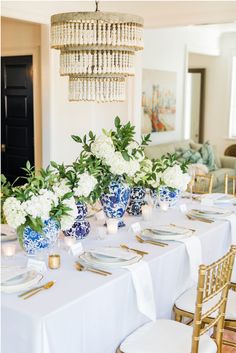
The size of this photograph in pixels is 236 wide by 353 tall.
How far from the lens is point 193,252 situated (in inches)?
111

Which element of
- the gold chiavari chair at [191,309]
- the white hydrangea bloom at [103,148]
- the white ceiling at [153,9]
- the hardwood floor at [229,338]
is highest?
the white ceiling at [153,9]

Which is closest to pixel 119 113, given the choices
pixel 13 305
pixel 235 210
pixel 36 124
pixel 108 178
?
pixel 36 124

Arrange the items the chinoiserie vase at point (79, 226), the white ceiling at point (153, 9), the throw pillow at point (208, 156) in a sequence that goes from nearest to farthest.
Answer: the chinoiserie vase at point (79, 226), the white ceiling at point (153, 9), the throw pillow at point (208, 156)

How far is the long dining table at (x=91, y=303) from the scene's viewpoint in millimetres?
1915

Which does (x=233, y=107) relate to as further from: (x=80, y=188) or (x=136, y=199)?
(x=80, y=188)

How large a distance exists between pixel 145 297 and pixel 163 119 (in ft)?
19.0

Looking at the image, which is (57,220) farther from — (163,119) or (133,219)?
(163,119)

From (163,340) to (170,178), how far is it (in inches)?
51.0

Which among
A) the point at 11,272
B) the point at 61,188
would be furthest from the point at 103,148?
the point at 11,272

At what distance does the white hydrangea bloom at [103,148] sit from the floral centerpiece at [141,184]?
400 millimetres

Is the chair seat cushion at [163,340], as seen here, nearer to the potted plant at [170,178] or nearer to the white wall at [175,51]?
the potted plant at [170,178]

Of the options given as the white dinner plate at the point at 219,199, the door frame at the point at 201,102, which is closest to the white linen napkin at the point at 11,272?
the white dinner plate at the point at 219,199

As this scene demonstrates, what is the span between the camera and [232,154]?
9078 millimetres

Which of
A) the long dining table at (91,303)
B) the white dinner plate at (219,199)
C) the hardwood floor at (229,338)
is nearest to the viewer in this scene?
the long dining table at (91,303)
